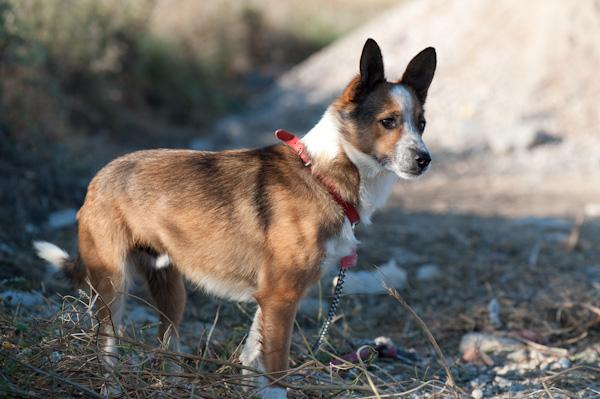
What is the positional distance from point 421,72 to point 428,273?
2421 mm

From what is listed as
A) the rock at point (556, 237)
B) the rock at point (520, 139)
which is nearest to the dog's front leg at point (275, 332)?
the rock at point (556, 237)

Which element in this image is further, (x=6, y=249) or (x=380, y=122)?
(x=6, y=249)

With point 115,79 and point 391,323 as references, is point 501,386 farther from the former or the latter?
point 115,79

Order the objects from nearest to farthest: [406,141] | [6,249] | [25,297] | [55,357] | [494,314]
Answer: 1. [55,357]
2. [406,141]
3. [25,297]
4. [494,314]
5. [6,249]

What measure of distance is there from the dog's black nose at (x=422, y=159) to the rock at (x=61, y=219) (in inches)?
142

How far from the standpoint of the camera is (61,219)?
6.33 metres

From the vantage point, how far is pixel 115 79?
12539 mm

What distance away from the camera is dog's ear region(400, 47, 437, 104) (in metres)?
3.94

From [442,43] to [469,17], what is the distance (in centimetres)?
67

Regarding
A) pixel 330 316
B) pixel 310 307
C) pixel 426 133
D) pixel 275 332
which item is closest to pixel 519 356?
pixel 330 316

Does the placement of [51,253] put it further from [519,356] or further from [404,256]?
[404,256]

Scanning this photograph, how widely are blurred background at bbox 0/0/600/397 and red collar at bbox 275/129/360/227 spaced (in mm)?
963

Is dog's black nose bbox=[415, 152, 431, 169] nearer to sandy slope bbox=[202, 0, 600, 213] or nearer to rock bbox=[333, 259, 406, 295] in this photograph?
rock bbox=[333, 259, 406, 295]

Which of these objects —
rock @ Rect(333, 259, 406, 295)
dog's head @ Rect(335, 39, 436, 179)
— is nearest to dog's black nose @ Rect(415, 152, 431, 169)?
dog's head @ Rect(335, 39, 436, 179)
